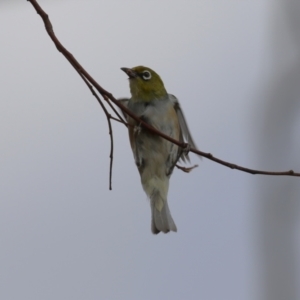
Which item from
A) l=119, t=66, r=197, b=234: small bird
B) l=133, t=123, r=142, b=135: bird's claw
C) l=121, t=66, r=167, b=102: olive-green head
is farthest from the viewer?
l=121, t=66, r=167, b=102: olive-green head

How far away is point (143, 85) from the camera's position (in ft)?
9.52

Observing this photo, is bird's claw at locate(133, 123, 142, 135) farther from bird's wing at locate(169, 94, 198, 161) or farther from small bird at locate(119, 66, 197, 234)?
bird's wing at locate(169, 94, 198, 161)

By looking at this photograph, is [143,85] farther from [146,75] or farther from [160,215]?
[160,215]

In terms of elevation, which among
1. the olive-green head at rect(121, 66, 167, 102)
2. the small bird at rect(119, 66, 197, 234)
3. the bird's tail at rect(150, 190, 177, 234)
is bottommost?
the bird's tail at rect(150, 190, 177, 234)

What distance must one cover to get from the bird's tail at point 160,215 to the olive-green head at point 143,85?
404 mm

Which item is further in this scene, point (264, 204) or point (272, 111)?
point (272, 111)

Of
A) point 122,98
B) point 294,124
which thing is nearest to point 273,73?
point 294,124

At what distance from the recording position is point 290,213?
353cm

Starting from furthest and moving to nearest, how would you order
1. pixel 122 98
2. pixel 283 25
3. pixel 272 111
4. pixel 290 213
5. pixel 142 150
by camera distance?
pixel 283 25 < pixel 272 111 < pixel 290 213 < pixel 122 98 < pixel 142 150

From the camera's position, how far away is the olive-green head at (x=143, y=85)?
290 centimetres

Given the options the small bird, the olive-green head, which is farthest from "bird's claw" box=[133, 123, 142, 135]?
the olive-green head

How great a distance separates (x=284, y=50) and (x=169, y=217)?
6.36 ft

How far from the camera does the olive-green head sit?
2.90m

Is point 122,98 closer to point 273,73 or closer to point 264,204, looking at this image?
point 264,204
